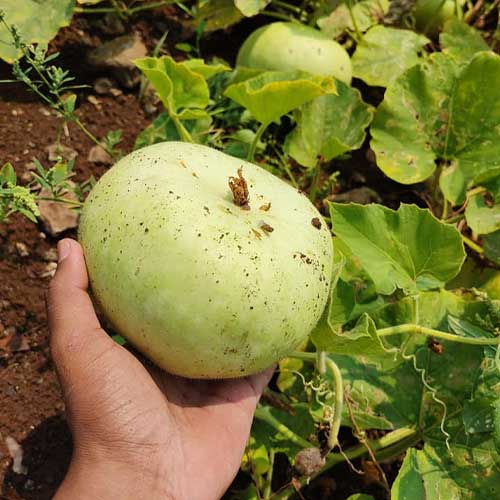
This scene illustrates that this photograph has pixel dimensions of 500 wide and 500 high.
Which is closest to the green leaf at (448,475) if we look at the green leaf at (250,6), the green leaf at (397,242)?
the green leaf at (397,242)

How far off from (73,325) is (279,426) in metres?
0.74

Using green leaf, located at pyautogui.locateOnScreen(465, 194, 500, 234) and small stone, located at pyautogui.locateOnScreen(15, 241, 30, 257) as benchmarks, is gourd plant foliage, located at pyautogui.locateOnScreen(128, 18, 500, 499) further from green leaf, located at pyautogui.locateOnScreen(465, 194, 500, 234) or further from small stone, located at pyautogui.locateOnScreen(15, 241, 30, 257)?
small stone, located at pyautogui.locateOnScreen(15, 241, 30, 257)

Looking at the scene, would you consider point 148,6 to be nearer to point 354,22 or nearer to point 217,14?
point 217,14

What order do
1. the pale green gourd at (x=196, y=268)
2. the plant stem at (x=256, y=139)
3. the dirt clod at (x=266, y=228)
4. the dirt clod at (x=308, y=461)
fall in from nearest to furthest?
the pale green gourd at (x=196, y=268)
the dirt clod at (x=266, y=228)
the dirt clod at (x=308, y=461)
the plant stem at (x=256, y=139)

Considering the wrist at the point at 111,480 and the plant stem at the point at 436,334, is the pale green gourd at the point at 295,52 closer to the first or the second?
the plant stem at the point at 436,334

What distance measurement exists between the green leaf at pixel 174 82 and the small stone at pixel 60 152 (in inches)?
19.3

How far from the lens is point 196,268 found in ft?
4.49

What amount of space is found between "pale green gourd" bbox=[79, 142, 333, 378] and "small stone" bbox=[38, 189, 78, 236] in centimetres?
72

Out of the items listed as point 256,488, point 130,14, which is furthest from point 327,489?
point 130,14

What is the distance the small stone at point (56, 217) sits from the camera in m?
2.24

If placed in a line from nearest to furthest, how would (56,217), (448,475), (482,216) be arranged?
1. (448,475)
2. (482,216)
3. (56,217)

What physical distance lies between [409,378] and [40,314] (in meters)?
1.13

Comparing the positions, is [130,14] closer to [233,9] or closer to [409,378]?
[233,9]

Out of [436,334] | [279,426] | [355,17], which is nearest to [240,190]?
[436,334]
